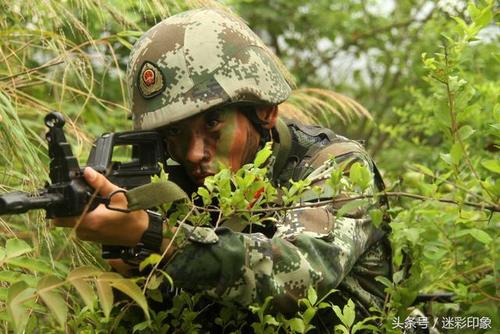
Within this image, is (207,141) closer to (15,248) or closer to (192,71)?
(192,71)

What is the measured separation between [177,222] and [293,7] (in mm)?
4096

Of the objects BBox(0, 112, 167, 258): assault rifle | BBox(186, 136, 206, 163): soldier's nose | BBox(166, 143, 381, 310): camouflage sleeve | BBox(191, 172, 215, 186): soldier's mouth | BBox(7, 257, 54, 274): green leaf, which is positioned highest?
BBox(0, 112, 167, 258): assault rifle

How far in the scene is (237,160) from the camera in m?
2.55

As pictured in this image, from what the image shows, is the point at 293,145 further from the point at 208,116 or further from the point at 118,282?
the point at 118,282

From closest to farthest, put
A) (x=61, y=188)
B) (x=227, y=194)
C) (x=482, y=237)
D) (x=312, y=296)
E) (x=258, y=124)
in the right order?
(x=61, y=188) < (x=227, y=194) < (x=312, y=296) < (x=482, y=237) < (x=258, y=124)

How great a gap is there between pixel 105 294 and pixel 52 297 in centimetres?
10

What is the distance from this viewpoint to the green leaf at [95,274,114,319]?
1715 millimetres

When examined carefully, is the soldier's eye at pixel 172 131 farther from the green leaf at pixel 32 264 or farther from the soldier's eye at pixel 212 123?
→ the green leaf at pixel 32 264

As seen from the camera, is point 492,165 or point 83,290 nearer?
point 83,290

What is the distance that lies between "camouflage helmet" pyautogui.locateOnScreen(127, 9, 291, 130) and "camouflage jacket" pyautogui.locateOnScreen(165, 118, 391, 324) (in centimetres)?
22

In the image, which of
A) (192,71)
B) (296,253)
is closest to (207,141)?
(192,71)

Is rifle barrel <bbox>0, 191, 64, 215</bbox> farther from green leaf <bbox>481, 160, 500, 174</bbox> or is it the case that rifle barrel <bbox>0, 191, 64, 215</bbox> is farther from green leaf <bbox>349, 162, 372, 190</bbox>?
green leaf <bbox>481, 160, 500, 174</bbox>

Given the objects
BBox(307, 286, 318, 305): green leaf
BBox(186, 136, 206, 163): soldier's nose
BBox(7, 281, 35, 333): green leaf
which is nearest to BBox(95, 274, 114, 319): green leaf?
BBox(7, 281, 35, 333): green leaf

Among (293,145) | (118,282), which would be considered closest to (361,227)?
(293,145)
